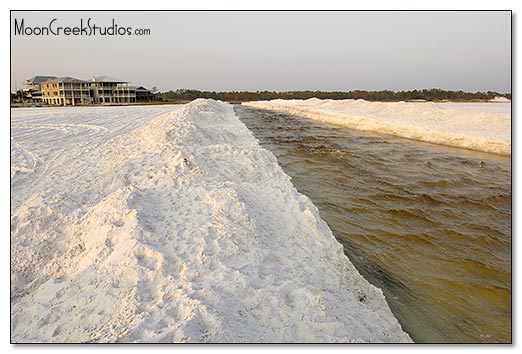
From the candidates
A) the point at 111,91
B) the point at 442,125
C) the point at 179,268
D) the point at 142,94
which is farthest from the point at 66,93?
the point at 179,268

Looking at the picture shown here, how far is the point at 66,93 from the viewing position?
123 feet

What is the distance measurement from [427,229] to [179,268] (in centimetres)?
589

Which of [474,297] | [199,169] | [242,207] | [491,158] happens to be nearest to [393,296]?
[474,297]

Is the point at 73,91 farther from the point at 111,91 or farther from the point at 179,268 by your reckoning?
the point at 179,268

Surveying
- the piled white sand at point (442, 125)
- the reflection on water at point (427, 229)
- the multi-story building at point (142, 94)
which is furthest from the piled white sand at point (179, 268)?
the multi-story building at point (142, 94)

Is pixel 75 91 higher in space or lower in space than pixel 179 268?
higher

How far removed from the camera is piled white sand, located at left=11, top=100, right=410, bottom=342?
11.2ft

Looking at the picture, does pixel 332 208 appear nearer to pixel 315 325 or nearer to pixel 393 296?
pixel 393 296

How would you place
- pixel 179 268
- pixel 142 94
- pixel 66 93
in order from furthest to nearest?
→ pixel 142 94 → pixel 66 93 → pixel 179 268

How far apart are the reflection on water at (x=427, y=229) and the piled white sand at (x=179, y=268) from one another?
77 cm

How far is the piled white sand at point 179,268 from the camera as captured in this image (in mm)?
3402

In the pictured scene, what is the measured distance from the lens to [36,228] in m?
5.26

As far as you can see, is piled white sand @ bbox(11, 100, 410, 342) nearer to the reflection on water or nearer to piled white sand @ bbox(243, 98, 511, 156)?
the reflection on water

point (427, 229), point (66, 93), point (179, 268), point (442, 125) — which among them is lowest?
point (427, 229)
